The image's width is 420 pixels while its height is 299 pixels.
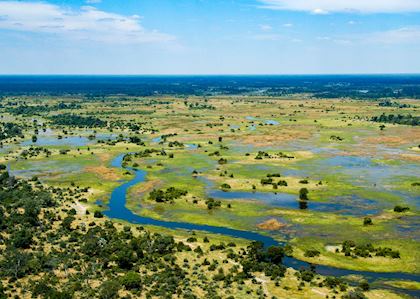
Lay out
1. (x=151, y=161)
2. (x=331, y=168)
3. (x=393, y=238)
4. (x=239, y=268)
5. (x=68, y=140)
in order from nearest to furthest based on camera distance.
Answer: (x=239, y=268)
(x=393, y=238)
(x=331, y=168)
(x=151, y=161)
(x=68, y=140)

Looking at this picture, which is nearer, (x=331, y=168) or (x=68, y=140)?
(x=331, y=168)

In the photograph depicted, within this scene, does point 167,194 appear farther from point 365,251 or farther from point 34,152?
point 34,152

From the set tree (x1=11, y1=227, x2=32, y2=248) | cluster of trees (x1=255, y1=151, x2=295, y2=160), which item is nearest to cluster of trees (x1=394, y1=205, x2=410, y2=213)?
cluster of trees (x1=255, y1=151, x2=295, y2=160)

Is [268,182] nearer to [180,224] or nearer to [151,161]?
[180,224]

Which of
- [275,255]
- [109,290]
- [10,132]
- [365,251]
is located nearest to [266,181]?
[365,251]

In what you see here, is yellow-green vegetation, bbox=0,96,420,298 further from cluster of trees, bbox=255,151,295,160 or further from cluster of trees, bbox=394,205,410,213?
cluster of trees, bbox=255,151,295,160

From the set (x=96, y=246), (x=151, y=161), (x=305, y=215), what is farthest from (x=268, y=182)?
(x=96, y=246)

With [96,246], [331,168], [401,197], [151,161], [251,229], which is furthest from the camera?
[151,161]
